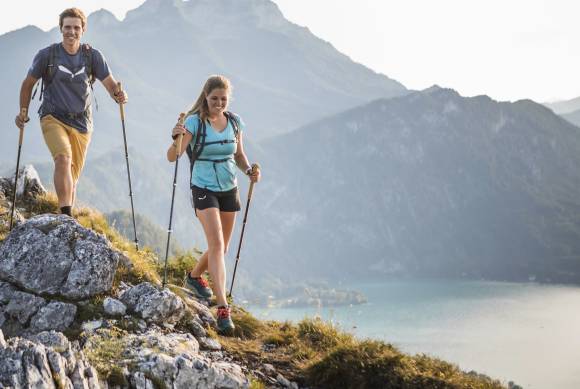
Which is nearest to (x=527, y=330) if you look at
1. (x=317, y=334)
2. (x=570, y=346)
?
(x=570, y=346)

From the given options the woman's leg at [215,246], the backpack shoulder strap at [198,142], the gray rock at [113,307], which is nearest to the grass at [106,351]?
the gray rock at [113,307]

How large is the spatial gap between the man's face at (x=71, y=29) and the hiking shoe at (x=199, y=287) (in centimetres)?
355

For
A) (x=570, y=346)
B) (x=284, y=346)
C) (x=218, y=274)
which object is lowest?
(x=570, y=346)

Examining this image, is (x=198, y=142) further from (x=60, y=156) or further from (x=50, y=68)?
(x=50, y=68)

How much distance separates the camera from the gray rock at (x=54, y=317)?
5.10 m

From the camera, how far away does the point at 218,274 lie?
20.3 feet

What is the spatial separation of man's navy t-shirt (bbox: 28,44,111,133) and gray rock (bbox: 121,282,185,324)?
275 cm

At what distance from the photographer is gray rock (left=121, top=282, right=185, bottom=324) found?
5.58 metres

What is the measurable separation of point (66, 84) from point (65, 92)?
11 cm

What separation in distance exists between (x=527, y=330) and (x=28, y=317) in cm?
16005

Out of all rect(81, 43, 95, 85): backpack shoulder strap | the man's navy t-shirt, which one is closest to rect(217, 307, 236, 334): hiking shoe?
the man's navy t-shirt

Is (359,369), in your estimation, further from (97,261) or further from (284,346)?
(97,261)

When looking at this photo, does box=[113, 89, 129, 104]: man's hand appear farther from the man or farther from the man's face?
the man's face

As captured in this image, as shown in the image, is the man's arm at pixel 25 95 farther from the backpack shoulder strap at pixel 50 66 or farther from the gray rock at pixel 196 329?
the gray rock at pixel 196 329
